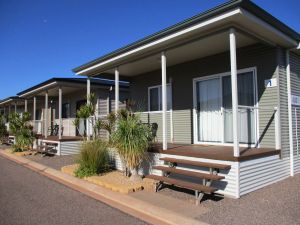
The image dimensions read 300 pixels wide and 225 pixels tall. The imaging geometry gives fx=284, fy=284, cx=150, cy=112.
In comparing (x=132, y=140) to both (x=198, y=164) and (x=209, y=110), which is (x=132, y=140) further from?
(x=209, y=110)

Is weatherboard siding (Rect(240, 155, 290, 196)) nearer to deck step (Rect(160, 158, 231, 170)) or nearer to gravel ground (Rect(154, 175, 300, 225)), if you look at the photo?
gravel ground (Rect(154, 175, 300, 225))

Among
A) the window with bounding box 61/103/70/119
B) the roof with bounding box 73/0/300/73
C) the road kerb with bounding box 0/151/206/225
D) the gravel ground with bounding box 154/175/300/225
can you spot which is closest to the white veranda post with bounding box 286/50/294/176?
the roof with bounding box 73/0/300/73

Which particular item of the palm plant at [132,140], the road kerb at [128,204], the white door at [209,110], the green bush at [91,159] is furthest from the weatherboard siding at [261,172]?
the green bush at [91,159]

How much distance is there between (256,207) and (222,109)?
3763 millimetres

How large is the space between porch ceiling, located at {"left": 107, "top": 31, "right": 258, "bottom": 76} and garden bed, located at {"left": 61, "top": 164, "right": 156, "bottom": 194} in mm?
3467

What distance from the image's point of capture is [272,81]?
7074mm

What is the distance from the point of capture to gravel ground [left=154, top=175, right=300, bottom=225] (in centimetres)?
438

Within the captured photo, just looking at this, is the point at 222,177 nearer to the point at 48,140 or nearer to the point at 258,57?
the point at 258,57

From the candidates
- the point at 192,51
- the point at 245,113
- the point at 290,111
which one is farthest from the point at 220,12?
the point at 290,111

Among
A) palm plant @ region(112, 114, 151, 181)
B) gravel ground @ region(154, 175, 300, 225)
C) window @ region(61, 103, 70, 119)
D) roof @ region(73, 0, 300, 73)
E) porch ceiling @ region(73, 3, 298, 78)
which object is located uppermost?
roof @ region(73, 0, 300, 73)

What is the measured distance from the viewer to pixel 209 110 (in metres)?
8.82

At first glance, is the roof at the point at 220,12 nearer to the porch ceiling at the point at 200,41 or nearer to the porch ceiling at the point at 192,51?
the porch ceiling at the point at 200,41

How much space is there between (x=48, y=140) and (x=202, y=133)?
8475 mm

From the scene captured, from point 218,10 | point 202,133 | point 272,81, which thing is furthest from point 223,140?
point 218,10
